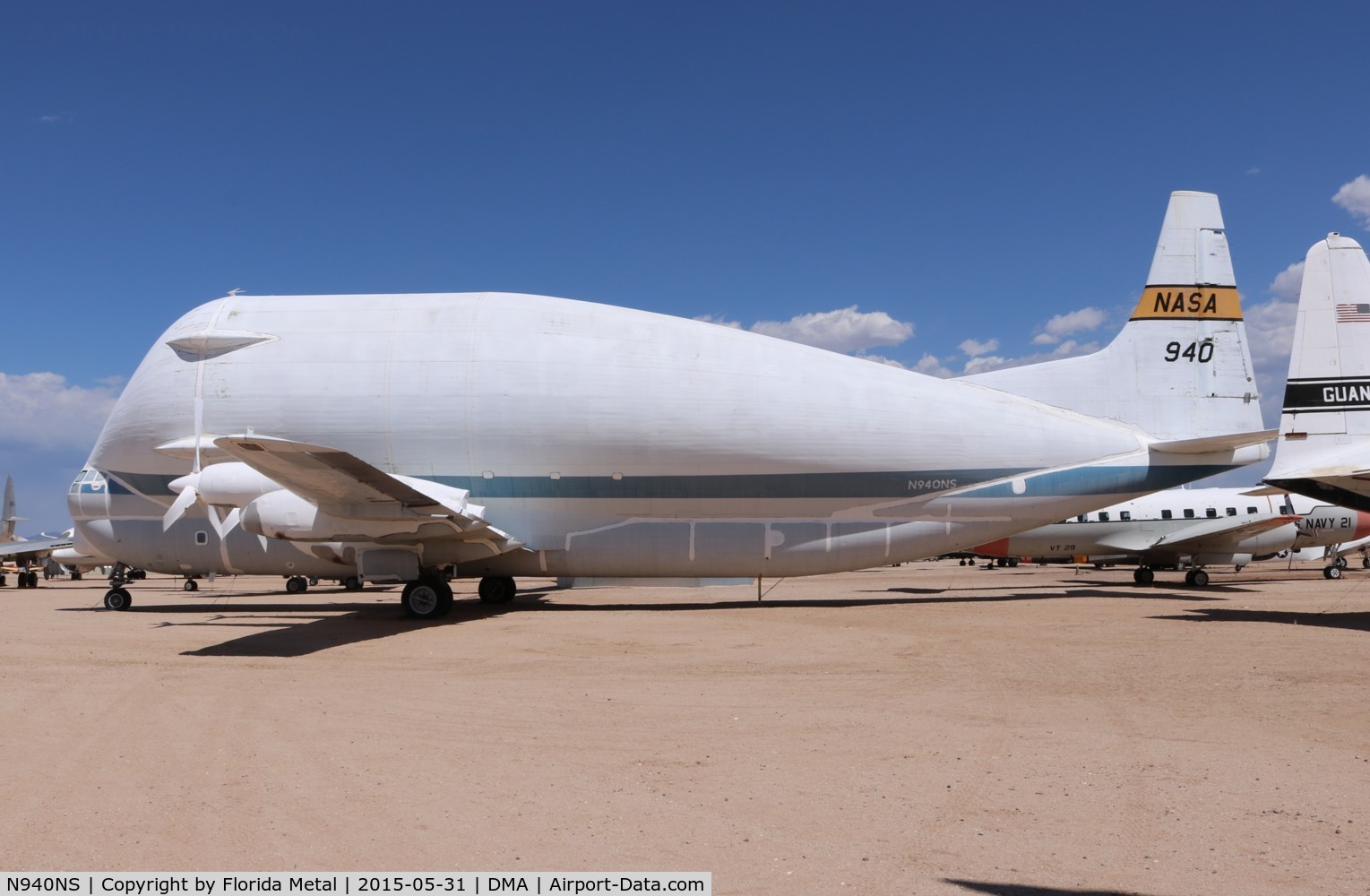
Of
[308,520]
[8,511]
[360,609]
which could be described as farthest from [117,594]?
[8,511]

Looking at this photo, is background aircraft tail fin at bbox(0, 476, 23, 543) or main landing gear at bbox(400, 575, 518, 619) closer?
main landing gear at bbox(400, 575, 518, 619)

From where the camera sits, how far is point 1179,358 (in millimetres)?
21016

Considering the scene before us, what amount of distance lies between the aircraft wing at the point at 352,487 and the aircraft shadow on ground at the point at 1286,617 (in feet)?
43.6

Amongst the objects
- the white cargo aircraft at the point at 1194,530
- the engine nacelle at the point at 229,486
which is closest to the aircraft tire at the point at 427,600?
the engine nacelle at the point at 229,486

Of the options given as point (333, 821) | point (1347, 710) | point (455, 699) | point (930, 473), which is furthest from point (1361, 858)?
point (930, 473)

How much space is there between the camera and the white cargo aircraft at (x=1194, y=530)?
99.4 feet

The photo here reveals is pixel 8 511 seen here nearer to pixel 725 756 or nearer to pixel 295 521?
pixel 295 521

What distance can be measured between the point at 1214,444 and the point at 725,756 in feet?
54.3

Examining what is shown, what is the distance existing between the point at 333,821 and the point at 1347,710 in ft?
29.5

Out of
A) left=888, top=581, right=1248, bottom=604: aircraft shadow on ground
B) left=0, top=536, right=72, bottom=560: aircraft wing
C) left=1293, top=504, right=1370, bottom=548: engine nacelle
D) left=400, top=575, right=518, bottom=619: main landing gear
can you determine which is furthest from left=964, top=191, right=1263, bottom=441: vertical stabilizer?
left=0, top=536, right=72, bottom=560: aircraft wing

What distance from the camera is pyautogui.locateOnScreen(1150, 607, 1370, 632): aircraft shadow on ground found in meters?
16.4

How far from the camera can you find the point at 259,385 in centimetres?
1970

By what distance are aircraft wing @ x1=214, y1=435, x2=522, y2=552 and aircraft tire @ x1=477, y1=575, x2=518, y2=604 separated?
2571mm

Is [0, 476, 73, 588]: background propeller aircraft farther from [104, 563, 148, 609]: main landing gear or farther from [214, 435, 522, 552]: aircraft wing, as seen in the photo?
[214, 435, 522, 552]: aircraft wing
